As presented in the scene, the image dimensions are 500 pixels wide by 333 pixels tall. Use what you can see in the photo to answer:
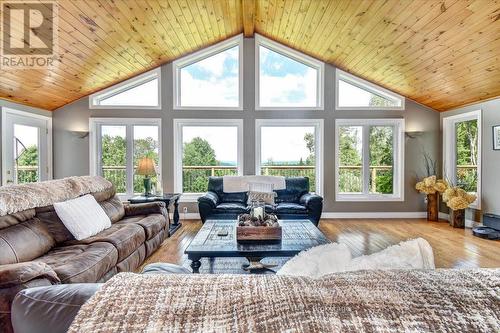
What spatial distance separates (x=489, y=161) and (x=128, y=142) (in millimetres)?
6881

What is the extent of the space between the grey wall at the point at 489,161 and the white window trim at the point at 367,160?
4.38ft

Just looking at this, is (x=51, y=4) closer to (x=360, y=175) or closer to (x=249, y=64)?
(x=249, y=64)

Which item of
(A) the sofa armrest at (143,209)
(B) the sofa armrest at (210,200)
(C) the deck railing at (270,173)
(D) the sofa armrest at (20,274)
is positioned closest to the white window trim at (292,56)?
(C) the deck railing at (270,173)

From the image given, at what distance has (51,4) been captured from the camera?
3.08 metres

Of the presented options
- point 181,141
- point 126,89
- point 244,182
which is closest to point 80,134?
point 126,89

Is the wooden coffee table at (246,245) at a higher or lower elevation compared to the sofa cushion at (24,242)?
lower

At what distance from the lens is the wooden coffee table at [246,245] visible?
8.42 ft

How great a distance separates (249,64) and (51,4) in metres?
3.64

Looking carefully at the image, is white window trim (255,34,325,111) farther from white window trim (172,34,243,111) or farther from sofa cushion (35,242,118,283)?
sofa cushion (35,242,118,283)

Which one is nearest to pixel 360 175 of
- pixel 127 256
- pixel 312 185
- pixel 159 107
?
pixel 312 185

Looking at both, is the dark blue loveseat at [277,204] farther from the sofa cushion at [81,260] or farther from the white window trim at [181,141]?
the sofa cushion at [81,260]

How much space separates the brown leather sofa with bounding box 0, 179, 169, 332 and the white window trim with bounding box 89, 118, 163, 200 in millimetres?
2466

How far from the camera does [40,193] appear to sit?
2686 millimetres

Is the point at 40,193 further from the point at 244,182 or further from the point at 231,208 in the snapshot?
the point at 244,182
